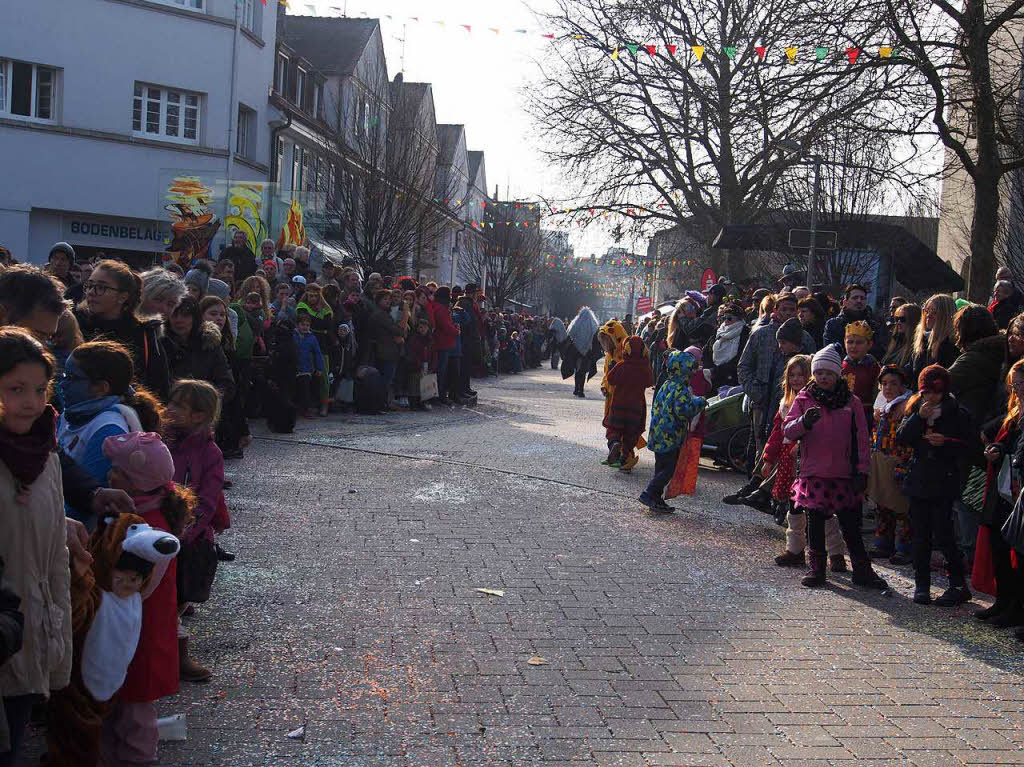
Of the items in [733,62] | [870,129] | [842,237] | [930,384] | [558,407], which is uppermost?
[733,62]

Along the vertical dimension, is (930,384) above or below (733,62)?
below

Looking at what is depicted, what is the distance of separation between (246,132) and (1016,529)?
1158 inches

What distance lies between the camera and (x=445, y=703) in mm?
4898

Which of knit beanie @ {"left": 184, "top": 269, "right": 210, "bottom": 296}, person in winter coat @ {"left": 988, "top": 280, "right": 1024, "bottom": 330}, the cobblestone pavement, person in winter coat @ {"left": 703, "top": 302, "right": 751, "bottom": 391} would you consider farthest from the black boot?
knit beanie @ {"left": 184, "top": 269, "right": 210, "bottom": 296}

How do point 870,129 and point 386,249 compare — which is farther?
point 386,249

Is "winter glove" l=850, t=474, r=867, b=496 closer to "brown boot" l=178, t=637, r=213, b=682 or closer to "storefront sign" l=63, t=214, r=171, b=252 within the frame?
"brown boot" l=178, t=637, r=213, b=682

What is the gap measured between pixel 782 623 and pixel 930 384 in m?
2.05

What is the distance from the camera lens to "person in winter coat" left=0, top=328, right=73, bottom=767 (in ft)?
11.0

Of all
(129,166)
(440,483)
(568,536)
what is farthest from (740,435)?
(129,166)

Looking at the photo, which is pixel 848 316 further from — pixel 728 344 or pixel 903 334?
pixel 728 344

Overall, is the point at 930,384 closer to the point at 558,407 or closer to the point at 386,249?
the point at 558,407

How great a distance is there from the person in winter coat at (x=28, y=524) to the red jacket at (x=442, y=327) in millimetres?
15750

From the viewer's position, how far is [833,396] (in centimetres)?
779

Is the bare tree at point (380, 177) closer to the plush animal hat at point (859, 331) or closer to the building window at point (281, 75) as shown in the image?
the building window at point (281, 75)
